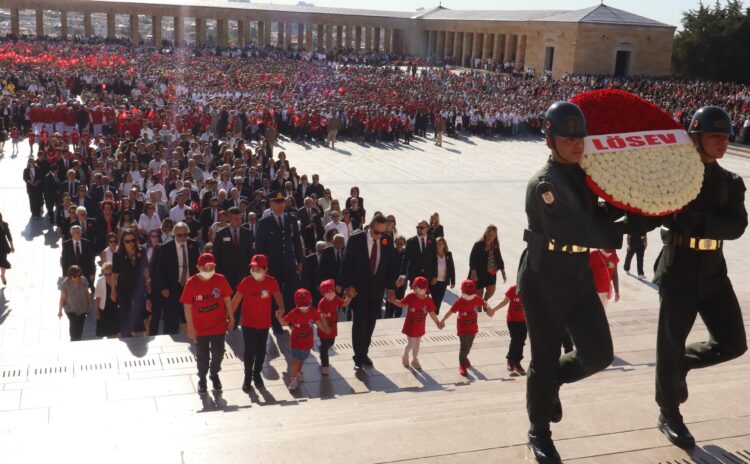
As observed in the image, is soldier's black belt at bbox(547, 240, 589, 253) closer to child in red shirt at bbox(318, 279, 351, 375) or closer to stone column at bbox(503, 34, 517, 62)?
child in red shirt at bbox(318, 279, 351, 375)

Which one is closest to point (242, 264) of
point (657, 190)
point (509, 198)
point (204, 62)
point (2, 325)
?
point (2, 325)

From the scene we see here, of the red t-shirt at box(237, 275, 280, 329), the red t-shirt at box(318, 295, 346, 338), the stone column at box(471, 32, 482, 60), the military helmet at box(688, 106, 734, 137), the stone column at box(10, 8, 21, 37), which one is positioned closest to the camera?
the military helmet at box(688, 106, 734, 137)

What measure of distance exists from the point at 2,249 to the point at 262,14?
62610 mm

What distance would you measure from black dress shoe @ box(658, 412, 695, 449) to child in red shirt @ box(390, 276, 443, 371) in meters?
3.43

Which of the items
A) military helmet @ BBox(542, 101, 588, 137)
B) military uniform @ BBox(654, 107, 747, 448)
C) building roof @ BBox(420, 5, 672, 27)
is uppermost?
building roof @ BBox(420, 5, 672, 27)

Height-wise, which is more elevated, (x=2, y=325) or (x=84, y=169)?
(x=84, y=169)

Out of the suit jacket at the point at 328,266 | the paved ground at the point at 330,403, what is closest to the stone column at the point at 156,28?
the paved ground at the point at 330,403

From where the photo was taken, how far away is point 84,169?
15.5 metres

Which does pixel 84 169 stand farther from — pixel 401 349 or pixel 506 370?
pixel 506 370

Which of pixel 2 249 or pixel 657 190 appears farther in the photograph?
pixel 2 249

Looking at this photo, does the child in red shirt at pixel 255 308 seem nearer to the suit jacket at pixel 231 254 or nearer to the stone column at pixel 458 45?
the suit jacket at pixel 231 254

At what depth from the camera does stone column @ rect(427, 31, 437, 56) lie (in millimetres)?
74625

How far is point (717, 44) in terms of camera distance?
48.4 m

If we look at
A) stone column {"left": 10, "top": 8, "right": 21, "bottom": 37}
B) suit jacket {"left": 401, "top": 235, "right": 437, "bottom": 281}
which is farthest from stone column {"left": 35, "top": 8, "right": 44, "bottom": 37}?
suit jacket {"left": 401, "top": 235, "right": 437, "bottom": 281}
